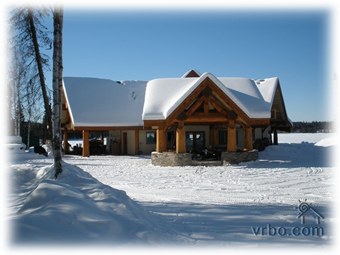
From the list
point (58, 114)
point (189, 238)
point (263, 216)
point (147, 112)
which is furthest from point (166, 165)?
point (189, 238)

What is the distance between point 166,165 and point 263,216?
38.5 ft

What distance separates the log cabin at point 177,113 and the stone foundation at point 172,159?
0.17m

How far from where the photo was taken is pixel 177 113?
60.3 feet

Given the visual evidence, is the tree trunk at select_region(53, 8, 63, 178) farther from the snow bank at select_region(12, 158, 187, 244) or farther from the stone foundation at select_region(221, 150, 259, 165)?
the stone foundation at select_region(221, 150, 259, 165)

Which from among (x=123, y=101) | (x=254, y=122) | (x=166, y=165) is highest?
(x=123, y=101)

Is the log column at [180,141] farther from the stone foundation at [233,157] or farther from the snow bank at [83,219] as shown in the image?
the snow bank at [83,219]

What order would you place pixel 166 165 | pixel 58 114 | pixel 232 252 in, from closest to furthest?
pixel 232 252, pixel 58 114, pixel 166 165

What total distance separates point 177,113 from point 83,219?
1343 centimetres

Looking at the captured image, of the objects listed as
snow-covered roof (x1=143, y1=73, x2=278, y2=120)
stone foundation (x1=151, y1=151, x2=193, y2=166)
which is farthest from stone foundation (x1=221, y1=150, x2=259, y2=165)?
snow-covered roof (x1=143, y1=73, x2=278, y2=120)

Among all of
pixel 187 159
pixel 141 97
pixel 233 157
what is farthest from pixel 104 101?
pixel 233 157

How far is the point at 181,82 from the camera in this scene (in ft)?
70.7

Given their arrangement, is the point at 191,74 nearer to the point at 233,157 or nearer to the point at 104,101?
the point at 104,101

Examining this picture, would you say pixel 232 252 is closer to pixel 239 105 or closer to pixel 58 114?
pixel 58 114

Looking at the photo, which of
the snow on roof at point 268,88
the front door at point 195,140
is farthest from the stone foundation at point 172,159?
the snow on roof at point 268,88
